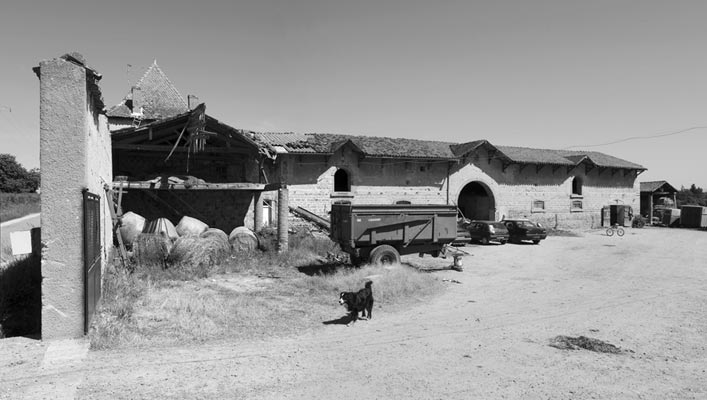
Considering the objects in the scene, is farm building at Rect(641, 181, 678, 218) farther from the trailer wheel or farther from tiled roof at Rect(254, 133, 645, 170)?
the trailer wheel

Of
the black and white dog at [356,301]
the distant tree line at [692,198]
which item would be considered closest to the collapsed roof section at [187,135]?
the black and white dog at [356,301]

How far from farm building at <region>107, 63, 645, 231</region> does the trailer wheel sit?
455cm

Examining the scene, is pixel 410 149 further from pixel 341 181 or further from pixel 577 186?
pixel 577 186

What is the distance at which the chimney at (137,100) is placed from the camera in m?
27.0

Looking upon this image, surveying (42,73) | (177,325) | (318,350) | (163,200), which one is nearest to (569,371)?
(318,350)

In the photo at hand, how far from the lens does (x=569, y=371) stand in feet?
18.9

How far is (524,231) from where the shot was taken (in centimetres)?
2339

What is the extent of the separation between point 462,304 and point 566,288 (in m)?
3.76

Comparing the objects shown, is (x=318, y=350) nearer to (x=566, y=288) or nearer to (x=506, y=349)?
(x=506, y=349)

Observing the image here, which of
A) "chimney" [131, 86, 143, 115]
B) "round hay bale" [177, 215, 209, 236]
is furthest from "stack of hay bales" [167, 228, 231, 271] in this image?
"chimney" [131, 86, 143, 115]

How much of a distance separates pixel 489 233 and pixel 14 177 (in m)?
66.5

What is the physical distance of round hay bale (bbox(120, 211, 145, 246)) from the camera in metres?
15.2

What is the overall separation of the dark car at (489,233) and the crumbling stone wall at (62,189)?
1933 cm

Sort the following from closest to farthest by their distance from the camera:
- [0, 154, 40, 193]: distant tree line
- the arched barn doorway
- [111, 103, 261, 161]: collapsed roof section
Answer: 1. [111, 103, 261, 161]: collapsed roof section
2. the arched barn doorway
3. [0, 154, 40, 193]: distant tree line
